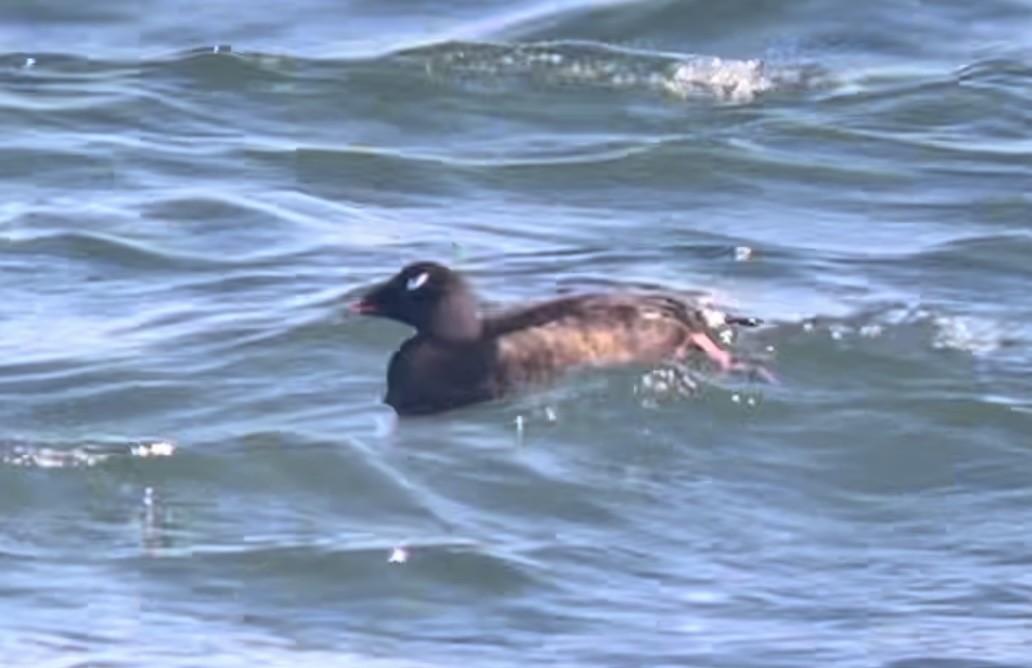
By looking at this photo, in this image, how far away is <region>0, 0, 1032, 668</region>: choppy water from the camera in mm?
11148

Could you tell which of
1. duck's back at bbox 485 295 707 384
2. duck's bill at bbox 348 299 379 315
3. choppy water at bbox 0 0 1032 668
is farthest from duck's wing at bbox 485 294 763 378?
duck's bill at bbox 348 299 379 315

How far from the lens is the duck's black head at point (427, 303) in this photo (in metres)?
13.6

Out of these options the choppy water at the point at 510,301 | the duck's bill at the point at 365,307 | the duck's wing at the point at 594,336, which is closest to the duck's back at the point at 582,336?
the duck's wing at the point at 594,336

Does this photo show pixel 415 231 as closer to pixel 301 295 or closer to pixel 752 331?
pixel 301 295

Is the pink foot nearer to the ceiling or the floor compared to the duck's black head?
nearer to the floor

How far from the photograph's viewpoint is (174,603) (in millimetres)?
11070

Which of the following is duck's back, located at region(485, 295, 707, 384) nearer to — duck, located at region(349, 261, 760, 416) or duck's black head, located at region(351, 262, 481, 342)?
duck, located at region(349, 261, 760, 416)

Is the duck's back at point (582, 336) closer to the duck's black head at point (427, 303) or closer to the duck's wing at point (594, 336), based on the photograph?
the duck's wing at point (594, 336)

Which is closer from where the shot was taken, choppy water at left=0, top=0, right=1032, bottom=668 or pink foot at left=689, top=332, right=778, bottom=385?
choppy water at left=0, top=0, right=1032, bottom=668

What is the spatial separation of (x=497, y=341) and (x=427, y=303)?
276mm

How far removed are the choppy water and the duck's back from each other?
5.6 inches

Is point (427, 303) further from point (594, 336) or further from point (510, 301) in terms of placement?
point (510, 301)

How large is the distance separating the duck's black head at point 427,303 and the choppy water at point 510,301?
1.05ft

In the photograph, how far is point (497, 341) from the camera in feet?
44.8
